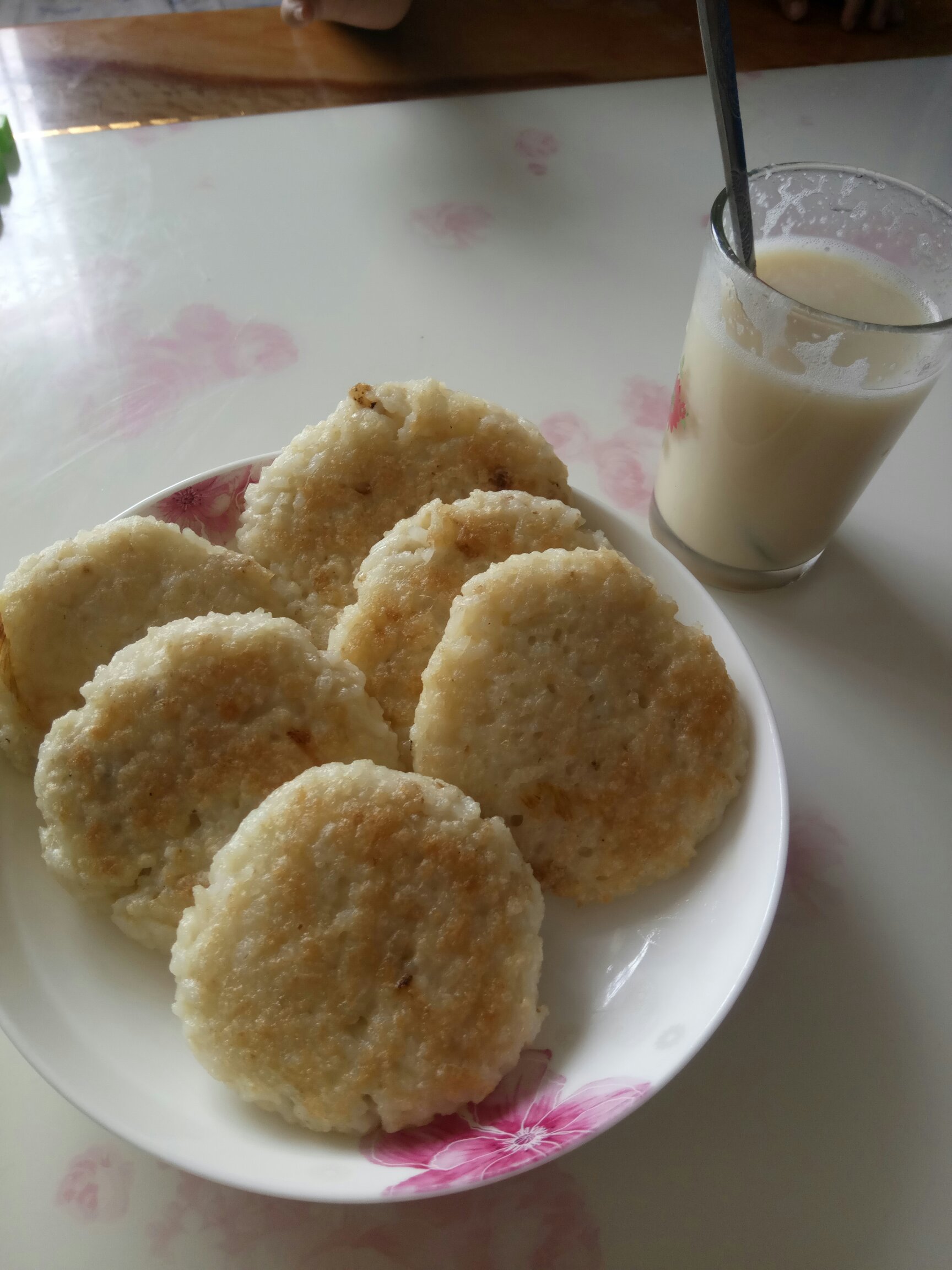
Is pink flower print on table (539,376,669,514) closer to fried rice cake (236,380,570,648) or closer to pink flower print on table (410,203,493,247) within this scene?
fried rice cake (236,380,570,648)

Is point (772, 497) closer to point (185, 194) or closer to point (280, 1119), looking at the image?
point (280, 1119)

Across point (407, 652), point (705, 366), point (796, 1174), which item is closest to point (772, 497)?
point (705, 366)

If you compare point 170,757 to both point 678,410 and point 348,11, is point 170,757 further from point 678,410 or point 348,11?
point 348,11

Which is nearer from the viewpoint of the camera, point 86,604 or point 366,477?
point 86,604

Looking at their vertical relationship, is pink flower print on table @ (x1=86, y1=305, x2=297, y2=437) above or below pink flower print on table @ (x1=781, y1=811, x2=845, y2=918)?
above

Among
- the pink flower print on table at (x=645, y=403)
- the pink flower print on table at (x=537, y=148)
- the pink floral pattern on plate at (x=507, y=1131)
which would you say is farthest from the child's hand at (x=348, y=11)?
the pink floral pattern on plate at (x=507, y=1131)

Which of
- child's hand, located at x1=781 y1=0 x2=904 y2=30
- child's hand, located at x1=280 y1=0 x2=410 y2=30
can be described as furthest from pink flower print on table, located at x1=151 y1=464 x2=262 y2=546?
child's hand, located at x1=781 y1=0 x2=904 y2=30

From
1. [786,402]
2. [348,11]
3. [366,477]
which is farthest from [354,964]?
[348,11]

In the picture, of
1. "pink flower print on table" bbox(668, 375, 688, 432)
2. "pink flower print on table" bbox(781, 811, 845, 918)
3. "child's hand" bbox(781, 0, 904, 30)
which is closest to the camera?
"pink flower print on table" bbox(781, 811, 845, 918)
